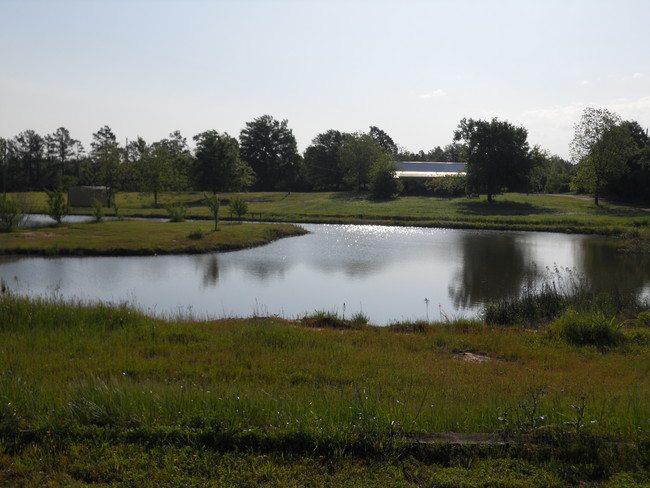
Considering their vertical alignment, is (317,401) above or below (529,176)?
below

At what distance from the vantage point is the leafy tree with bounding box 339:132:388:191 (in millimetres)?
83250

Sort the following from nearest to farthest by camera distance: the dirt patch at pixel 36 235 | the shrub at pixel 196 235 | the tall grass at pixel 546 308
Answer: the tall grass at pixel 546 308
the dirt patch at pixel 36 235
the shrub at pixel 196 235

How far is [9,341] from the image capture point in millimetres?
9430

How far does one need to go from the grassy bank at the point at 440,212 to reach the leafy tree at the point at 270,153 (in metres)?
18.8

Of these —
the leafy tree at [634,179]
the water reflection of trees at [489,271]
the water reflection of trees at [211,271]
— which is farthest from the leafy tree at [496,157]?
the water reflection of trees at [211,271]

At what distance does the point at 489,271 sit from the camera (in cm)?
2623

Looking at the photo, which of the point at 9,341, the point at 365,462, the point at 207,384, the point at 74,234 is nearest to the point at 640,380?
the point at 365,462

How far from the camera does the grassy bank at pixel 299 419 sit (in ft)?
15.4

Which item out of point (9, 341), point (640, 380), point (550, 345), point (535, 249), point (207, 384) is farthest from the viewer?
point (535, 249)

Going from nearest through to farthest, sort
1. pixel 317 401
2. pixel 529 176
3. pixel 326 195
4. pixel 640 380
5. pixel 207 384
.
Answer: pixel 317 401 < pixel 207 384 < pixel 640 380 < pixel 529 176 < pixel 326 195

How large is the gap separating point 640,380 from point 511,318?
285 inches

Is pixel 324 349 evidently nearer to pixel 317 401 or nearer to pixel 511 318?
pixel 317 401

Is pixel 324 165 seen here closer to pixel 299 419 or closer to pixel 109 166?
pixel 109 166

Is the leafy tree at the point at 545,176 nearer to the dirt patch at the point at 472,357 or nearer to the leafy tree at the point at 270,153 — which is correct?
the leafy tree at the point at 270,153
